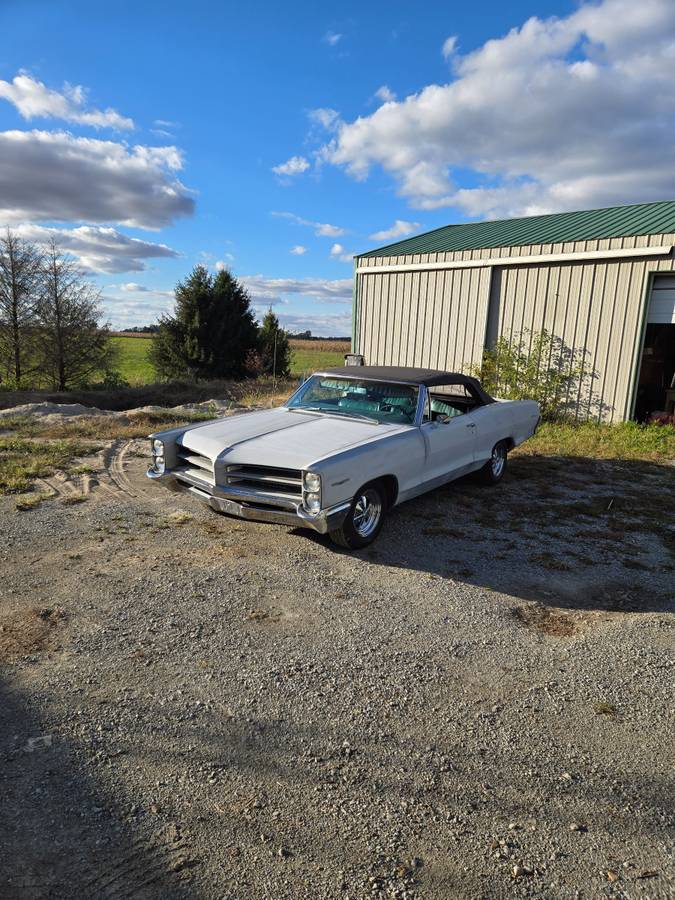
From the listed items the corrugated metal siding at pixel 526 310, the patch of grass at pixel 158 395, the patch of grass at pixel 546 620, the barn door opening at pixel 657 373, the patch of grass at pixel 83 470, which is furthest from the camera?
the patch of grass at pixel 158 395

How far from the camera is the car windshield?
5.52 meters

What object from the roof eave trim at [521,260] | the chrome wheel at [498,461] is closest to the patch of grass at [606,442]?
the chrome wheel at [498,461]

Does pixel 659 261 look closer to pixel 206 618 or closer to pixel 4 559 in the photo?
pixel 206 618

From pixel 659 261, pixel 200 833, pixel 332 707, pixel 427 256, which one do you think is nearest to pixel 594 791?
pixel 332 707

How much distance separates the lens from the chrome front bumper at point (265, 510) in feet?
14.0

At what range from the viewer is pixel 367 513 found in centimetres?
488

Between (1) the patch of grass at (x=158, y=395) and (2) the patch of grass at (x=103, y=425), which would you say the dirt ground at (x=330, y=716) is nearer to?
(2) the patch of grass at (x=103, y=425)

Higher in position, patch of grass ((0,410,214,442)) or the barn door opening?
the barn door opening

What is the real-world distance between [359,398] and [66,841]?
4368 millimetres

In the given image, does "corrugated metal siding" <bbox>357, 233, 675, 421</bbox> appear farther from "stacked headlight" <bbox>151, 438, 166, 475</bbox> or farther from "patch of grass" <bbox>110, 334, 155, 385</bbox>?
"patch of grass" <bbox>110, 334, 155, 385</bbox>

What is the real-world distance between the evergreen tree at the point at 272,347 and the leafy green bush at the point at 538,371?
15.1 m

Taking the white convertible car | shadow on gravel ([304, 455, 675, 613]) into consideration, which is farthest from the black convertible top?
shadow on gravel ([304, 455, 675, 613])

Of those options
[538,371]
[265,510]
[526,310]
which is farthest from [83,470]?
[526,310]

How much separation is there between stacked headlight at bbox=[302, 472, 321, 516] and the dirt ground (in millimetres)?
518
